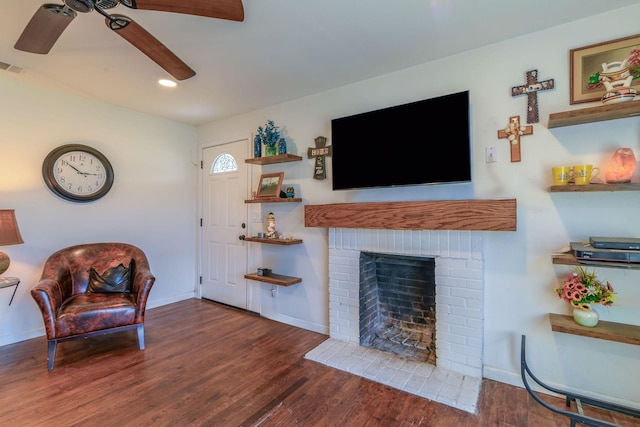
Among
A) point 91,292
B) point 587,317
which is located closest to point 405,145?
point 587,317

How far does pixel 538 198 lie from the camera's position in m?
2.01

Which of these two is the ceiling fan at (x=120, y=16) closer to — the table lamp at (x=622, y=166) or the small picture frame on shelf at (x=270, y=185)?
the small picture frame on shelf at (x=270, y=185)

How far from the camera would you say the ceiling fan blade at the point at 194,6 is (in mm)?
1341

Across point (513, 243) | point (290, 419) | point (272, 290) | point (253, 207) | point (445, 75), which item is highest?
point (445, 75)

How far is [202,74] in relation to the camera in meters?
2.55

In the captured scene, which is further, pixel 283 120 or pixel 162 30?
pixel 283 120

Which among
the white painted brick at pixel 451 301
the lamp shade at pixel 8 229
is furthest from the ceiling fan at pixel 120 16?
the white painted brick at pixel 451 301

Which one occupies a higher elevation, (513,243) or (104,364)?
(513,243)

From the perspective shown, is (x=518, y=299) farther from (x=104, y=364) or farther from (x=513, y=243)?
(x=104, y=364)

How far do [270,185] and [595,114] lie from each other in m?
2.65

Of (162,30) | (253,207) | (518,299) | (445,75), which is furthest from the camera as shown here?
(253,207)

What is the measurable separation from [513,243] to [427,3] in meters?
1.65

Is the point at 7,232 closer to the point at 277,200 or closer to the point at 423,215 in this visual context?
the point at 277,200

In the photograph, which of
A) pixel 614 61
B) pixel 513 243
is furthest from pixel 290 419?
pixel 614 61
